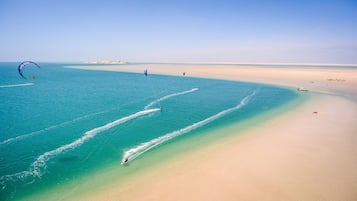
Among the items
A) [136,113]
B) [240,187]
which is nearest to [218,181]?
[240,187]

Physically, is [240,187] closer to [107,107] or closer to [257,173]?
[257,173]

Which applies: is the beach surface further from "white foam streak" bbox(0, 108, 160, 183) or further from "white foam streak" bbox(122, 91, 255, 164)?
"white foam streak" bbox(0, 108, 160, 183)

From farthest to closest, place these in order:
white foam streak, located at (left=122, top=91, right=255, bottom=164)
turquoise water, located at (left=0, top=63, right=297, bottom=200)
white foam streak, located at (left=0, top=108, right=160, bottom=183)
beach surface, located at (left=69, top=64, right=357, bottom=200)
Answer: white foam streak, located at (left=122, top=91, right=255, bottom=164) → turquoise water, located at (left=0, top=63, right=297, bottom=200) → white foam streak, located at (left=0, top=108, right=160, bottom=183) → beach surface, located at (left=69, top=64, right=357, bottom=200)

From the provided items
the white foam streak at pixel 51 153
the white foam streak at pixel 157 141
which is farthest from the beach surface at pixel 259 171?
the white foam streak at pixel 51 153

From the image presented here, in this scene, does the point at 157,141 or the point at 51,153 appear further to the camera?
the point at 157,141

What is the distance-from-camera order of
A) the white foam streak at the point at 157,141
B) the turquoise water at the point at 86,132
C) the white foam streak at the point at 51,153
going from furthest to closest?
the white foam streak at the point at 157,141 → the turquoise water at the point at 86,132 → the white foam streak at the point at 51,153

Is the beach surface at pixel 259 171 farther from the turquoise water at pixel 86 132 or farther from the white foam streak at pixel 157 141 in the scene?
the turquoise water at pixel 86 132

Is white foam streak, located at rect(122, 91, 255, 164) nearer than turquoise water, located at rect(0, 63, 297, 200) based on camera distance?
No

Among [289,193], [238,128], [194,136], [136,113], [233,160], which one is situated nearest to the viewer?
[289,193]

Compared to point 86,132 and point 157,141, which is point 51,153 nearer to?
point 86,132

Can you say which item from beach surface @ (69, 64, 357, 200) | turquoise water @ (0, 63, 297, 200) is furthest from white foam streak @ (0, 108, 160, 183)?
beach surface @ (69, 64, 357, 200)

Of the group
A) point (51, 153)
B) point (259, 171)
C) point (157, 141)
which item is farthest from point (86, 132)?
point (259, 171)
